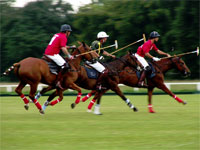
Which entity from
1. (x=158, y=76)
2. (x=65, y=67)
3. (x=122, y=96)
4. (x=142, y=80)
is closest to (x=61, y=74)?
(x=65, y=67)

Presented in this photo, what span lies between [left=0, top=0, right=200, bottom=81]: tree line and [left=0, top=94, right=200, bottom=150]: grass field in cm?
1568

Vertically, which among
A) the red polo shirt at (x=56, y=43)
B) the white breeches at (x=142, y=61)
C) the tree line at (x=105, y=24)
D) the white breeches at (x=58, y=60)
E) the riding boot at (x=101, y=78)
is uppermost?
the red polo shirt at (x=56, y=43)

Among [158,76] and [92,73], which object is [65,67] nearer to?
[92,73]

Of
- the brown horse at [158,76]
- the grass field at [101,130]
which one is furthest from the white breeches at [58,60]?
the brown horse at [158,76]

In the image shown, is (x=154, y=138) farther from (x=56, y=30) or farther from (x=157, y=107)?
(x=56, y=30)

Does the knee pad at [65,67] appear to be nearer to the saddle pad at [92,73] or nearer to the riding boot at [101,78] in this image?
the saddle pad at [92,73]

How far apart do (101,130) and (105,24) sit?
23168 mm

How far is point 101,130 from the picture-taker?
7328mm

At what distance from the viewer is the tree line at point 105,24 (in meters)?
25.5

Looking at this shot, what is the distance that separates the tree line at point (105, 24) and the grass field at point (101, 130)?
1568cm

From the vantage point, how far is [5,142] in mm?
6273

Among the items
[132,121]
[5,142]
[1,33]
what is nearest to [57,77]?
[132,121]

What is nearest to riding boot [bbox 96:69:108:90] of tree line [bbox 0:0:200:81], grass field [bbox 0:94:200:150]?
grass field [bbox 0:94:200:150]

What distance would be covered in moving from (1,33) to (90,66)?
77.4ft
